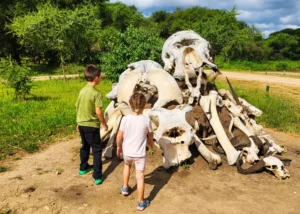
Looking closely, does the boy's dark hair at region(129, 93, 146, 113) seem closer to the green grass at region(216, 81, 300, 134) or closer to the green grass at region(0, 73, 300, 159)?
the green grass at region(0, 73, 300, 159)

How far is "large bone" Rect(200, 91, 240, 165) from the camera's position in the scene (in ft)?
17.5

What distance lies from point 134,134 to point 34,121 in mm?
5527

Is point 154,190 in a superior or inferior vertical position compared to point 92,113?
inferior

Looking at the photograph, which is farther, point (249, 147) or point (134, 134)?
point (249, 147)

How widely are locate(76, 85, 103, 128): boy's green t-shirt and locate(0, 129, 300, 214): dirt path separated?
91 centimetres

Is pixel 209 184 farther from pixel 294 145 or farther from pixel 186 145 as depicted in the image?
pixel 294 145

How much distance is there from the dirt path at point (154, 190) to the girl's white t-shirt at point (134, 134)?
742 mm

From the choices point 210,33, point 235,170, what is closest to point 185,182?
point 235,170

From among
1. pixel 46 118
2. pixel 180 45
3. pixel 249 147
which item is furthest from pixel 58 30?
pixel 249 147

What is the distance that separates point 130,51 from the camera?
1463 centimetres

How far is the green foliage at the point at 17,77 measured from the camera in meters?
Answer: 11.9

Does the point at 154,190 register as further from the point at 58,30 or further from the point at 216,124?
the point at 58,30

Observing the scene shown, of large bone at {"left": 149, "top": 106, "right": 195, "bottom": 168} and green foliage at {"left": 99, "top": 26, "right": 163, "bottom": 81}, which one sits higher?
green foliage at {"left": 99, "top": 26, "right": 163, "bottom": 81}

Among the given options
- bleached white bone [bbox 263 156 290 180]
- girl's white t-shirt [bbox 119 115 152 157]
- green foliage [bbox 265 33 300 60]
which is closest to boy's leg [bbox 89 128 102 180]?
girl's white t-shirt [bbox 119 115 152 157]
